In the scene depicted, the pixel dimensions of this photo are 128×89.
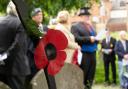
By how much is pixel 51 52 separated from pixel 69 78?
2.37 m

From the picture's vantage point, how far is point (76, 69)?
22.4 ft

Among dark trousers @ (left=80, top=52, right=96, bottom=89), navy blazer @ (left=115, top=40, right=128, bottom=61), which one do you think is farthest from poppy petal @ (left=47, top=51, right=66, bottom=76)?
navy blazer @ (left=115, top=40, right=128, bottom=61)

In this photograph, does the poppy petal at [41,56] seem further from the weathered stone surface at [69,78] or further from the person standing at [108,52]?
the person standing at [108,52]

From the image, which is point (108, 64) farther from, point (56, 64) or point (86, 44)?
point (56, 64)

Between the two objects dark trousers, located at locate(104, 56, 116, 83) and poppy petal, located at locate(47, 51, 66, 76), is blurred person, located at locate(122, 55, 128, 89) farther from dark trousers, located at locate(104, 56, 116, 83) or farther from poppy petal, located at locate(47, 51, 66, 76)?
poppy petal, located at locate(47, 51, 66, 76)

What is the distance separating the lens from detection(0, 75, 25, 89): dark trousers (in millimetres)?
6051

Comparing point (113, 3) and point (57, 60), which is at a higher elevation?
point (57, 60)

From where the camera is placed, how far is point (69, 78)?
660 centimetres

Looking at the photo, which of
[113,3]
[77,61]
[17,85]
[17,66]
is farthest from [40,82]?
[113,3]

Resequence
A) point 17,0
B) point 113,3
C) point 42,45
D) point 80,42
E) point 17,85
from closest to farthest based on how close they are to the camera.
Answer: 1. point 17,0
2. point 42,45
3. point 17,85
4. point 80,42
5. point 113,3

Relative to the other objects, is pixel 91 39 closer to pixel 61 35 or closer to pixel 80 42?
pixel 80 42

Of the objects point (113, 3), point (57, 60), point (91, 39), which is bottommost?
point (113, 3)

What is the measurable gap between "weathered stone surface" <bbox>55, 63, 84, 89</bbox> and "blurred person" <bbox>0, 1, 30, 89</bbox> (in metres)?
0.41

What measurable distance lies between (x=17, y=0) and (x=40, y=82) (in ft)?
5.88
